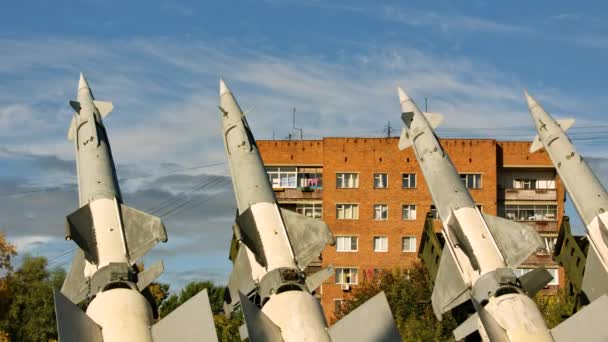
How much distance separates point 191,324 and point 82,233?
13.7ft

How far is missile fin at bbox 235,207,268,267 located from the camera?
26.9 meters

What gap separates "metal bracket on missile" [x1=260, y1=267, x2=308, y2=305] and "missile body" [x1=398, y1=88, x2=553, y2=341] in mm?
3873

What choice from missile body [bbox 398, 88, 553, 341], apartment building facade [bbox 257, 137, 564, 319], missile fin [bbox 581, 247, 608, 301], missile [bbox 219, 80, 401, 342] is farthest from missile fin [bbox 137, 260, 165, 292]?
apartment building facade [bbox 257, 137, 564, 319]

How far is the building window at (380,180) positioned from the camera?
2222 inches

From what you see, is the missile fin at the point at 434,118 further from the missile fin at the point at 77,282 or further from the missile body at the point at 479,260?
the missile fin at the point at 77,282

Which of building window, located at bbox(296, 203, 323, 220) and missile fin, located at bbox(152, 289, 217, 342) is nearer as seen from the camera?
missile fin, located at bbox(152, 289, 217, 342)

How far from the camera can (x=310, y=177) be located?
57438mm

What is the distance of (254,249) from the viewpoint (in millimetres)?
27078

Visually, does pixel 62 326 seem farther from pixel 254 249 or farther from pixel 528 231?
pixel 528 231

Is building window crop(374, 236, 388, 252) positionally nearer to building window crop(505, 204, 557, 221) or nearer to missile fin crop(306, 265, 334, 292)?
building window crop(505, 204, 557, 221)

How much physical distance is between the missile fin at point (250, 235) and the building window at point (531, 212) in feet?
107

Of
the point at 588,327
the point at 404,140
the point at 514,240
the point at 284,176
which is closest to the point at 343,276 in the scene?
the point at 284,176

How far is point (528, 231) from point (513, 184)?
30019 millimetres

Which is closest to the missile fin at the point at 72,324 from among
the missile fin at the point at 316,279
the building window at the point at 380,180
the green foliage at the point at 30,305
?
the missile fin at the point at 316,279
